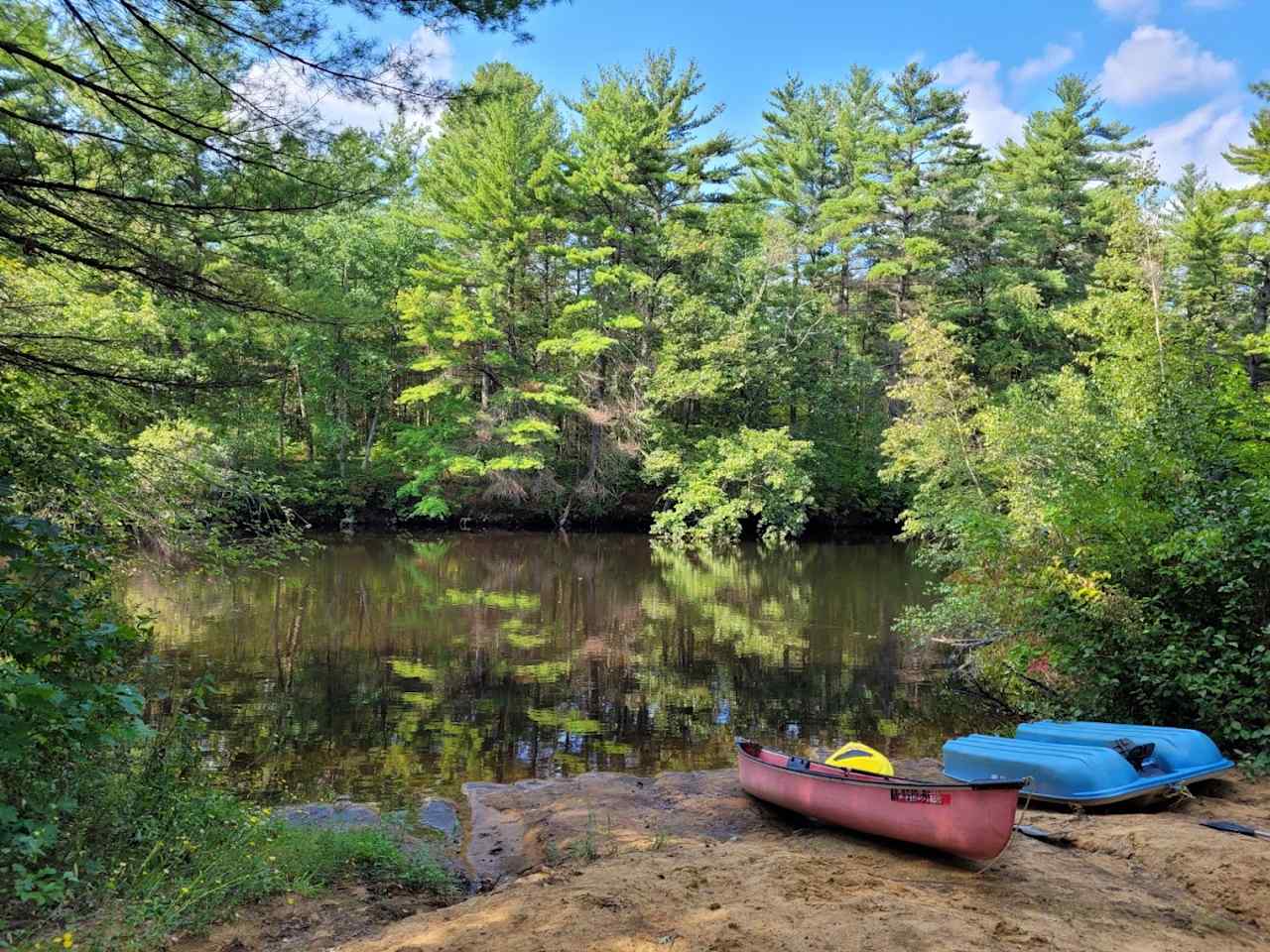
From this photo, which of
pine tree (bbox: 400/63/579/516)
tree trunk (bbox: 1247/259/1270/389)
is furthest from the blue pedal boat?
tree trunk (bbox: 1247/259/1270/389)

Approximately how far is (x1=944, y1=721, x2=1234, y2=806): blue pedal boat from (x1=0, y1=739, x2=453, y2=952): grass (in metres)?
3.78

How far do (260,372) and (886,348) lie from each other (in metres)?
30.9

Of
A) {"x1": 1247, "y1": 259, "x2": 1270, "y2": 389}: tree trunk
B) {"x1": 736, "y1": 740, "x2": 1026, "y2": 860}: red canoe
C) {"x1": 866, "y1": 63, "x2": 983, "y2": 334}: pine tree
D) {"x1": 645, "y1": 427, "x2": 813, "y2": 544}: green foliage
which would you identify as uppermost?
{"x1": 866, "y1": 63, "x2": 983, "y2": 334}: pine tree

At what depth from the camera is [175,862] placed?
153 inches

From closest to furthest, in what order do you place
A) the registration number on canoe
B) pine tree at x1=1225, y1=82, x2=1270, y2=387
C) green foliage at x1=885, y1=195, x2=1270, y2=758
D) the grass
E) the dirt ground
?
the grass < the dirt ground < the registration number on canoe < green foliage at x1=885, y1=195, x2=1270, y2=758 < pine tree at x1=1225, y1=82, x2=1270, y2=387

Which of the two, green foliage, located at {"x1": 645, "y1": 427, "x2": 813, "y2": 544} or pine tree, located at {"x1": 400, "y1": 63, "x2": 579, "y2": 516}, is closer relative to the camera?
pine tree, located at {"x1": 400, "y1": 63, "x2": 579, "y2": 516}

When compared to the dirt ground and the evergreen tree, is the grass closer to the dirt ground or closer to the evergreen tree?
the dirt ground

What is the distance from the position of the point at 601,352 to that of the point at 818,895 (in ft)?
82.5

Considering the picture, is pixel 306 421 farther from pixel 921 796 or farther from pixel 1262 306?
pixel 1262 306

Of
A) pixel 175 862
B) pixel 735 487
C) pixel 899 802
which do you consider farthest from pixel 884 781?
pixel 735 487

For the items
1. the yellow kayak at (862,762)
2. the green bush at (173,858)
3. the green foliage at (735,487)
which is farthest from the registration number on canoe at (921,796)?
the green foliage at (735,487)

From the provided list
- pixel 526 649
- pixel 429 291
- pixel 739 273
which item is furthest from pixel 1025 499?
pixel 429 291

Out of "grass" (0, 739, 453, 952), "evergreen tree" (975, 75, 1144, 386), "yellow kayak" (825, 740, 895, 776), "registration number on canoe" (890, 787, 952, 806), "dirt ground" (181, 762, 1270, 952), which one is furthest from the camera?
"evergreen tree" (975, 75, 1144, 386)

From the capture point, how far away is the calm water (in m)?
7.73
